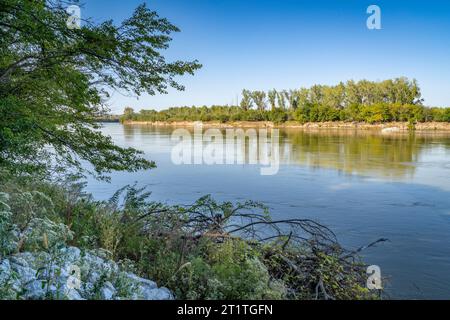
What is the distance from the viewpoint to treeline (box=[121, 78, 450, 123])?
336ft

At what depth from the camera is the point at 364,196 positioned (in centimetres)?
1606

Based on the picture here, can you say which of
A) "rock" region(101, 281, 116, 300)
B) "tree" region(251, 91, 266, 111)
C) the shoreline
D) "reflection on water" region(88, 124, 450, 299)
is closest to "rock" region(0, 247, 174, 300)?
"rock" region(101, 281, 116, 300)

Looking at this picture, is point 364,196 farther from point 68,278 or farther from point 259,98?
point 259,98

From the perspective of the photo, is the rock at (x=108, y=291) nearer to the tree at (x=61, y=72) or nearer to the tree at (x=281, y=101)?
the tree at (x=61, y=72)

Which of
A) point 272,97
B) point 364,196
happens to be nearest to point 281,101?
point 272,97

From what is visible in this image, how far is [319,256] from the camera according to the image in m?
6.79

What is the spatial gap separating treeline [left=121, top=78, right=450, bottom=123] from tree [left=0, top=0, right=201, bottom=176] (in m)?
90.0

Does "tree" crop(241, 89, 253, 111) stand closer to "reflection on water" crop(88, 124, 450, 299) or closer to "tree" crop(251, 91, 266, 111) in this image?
"tree" crop(251, 91, 266, 111)

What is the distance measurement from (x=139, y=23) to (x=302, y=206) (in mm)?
8986

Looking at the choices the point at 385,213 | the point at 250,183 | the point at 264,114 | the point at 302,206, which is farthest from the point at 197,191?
the point at 264,114

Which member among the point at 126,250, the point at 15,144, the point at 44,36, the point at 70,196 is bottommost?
the point at 126,250

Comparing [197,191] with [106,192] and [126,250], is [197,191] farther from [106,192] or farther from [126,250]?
[126,250]

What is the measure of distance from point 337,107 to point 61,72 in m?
128

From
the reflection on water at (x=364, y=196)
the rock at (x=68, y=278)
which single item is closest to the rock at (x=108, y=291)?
the rock at (x=68, y=278)
